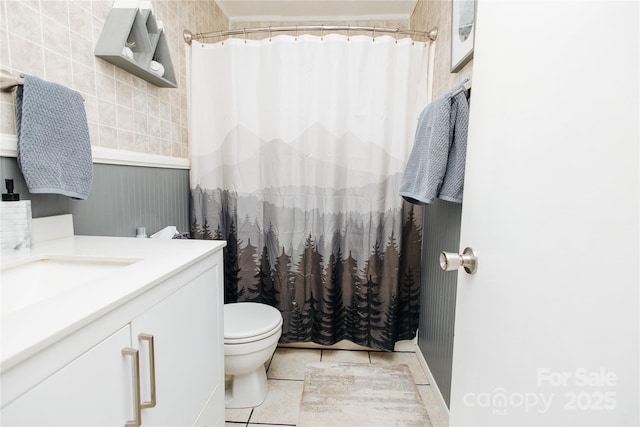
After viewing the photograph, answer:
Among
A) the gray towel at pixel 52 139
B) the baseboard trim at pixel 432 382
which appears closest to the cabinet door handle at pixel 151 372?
the gray towel at pixel 52 139

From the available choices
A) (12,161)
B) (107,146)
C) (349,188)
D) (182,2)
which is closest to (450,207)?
(349,188)

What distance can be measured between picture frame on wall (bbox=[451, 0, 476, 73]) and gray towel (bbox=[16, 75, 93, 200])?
1.48 metres

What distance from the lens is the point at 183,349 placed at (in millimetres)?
898

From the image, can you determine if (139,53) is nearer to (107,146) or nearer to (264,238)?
(107,146)

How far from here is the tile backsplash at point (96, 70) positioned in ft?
3.16

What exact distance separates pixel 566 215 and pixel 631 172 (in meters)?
0.10

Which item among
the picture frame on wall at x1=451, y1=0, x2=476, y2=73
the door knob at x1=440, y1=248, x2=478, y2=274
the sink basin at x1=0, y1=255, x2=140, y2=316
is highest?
the picture frame on wall at x1=451, y1=0, x2=476, y2=73

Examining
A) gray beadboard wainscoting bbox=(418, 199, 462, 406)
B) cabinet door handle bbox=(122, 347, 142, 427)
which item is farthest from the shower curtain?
cabinet door handle bbox=(122, 347, 142, 427)

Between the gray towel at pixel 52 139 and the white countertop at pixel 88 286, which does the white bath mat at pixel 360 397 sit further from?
the gray towel at pixel 52 139

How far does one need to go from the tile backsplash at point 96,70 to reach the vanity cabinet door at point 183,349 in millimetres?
772

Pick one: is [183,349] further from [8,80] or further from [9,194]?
[8,80]

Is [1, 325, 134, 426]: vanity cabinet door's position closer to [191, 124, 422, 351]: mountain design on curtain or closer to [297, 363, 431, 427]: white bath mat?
[297, 363, 431, 427]: white bath mat

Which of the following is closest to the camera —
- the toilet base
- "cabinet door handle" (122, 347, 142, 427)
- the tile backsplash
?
"cabinet door handle" (122, 347, 142, 427)

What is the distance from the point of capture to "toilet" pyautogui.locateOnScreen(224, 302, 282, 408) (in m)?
1.38
